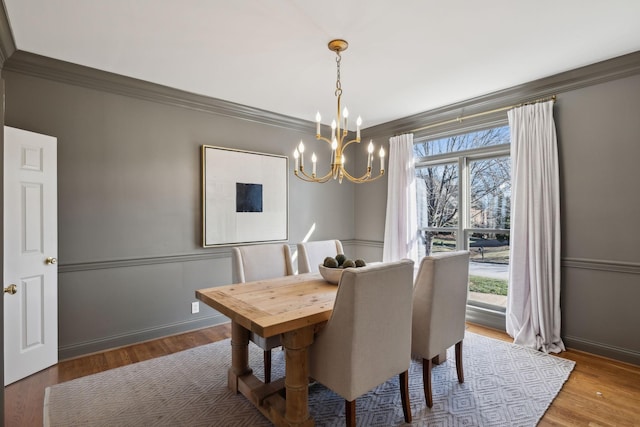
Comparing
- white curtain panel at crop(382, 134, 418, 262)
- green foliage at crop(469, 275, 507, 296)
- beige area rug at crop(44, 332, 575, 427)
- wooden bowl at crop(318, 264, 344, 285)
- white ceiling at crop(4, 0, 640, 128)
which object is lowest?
beige area rug at crop(44, 332, 575, 427)

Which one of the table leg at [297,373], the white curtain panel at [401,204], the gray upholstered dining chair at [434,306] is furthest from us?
the white curtain panel at [401,204]

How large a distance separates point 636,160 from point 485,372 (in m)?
2.15

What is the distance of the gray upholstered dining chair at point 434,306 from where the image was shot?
2150 millimetres

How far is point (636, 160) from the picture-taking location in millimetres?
2721

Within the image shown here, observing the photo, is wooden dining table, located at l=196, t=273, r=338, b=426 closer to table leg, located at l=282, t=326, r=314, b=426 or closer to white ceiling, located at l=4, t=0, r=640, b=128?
table leg, located at l=282, t=326, r=314, b=426

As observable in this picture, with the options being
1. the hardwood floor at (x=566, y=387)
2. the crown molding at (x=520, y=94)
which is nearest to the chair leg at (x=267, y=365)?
the hardwood floor at (x=566, y=387)

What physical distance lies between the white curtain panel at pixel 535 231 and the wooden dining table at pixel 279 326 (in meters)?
2.07

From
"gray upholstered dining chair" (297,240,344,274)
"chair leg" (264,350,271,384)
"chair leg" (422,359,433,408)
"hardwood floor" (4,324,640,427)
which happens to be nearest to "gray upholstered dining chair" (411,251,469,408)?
"chair leg" (422,359,433,408)

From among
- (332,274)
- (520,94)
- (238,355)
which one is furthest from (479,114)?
(238,355)

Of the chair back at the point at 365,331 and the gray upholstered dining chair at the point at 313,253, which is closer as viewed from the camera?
the chair back at the point at 365,331

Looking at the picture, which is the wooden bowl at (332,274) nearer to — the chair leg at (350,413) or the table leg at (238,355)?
the table leg at (238,355)

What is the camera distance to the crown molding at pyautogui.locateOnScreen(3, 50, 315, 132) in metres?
2.65

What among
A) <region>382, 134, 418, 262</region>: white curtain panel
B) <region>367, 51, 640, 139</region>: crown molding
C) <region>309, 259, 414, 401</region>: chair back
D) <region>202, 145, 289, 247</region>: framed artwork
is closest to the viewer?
<region>309, 259, 414, 401</region>: chair back

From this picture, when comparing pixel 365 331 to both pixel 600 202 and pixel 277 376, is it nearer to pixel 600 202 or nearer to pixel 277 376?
pixel 277 376
